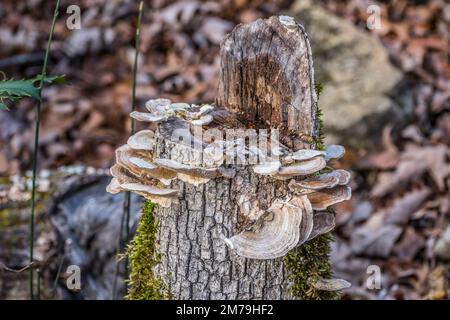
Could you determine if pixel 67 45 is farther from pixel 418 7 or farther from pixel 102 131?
pixel 418 7

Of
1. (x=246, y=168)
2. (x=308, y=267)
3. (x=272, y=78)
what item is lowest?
(x=308, y=267)

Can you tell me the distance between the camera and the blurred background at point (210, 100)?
387 cm

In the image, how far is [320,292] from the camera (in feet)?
8.20

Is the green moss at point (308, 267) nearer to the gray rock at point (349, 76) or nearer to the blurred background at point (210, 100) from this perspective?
the blurred background at point (210, 100)

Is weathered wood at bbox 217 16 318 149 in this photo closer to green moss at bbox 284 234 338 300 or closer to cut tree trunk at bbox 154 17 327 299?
cut tree trunk at bbox 154 17 327 299

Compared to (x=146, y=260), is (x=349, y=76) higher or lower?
higher

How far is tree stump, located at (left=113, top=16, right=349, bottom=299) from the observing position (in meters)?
2.29

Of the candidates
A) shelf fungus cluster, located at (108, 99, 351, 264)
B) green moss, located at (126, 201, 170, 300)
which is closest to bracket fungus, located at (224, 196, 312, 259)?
shelf fungus cluster, located at (108, 99, 351, 264)

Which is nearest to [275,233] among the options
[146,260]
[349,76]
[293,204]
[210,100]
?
[293,204]

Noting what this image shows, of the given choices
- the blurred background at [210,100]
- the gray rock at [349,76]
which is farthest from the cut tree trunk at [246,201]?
the gray rock at [349,76]

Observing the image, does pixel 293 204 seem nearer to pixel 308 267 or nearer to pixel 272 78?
pixel 308 267

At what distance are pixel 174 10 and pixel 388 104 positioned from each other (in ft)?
8.44

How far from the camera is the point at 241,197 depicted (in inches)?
90.4

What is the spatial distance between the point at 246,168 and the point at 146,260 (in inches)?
23.3
